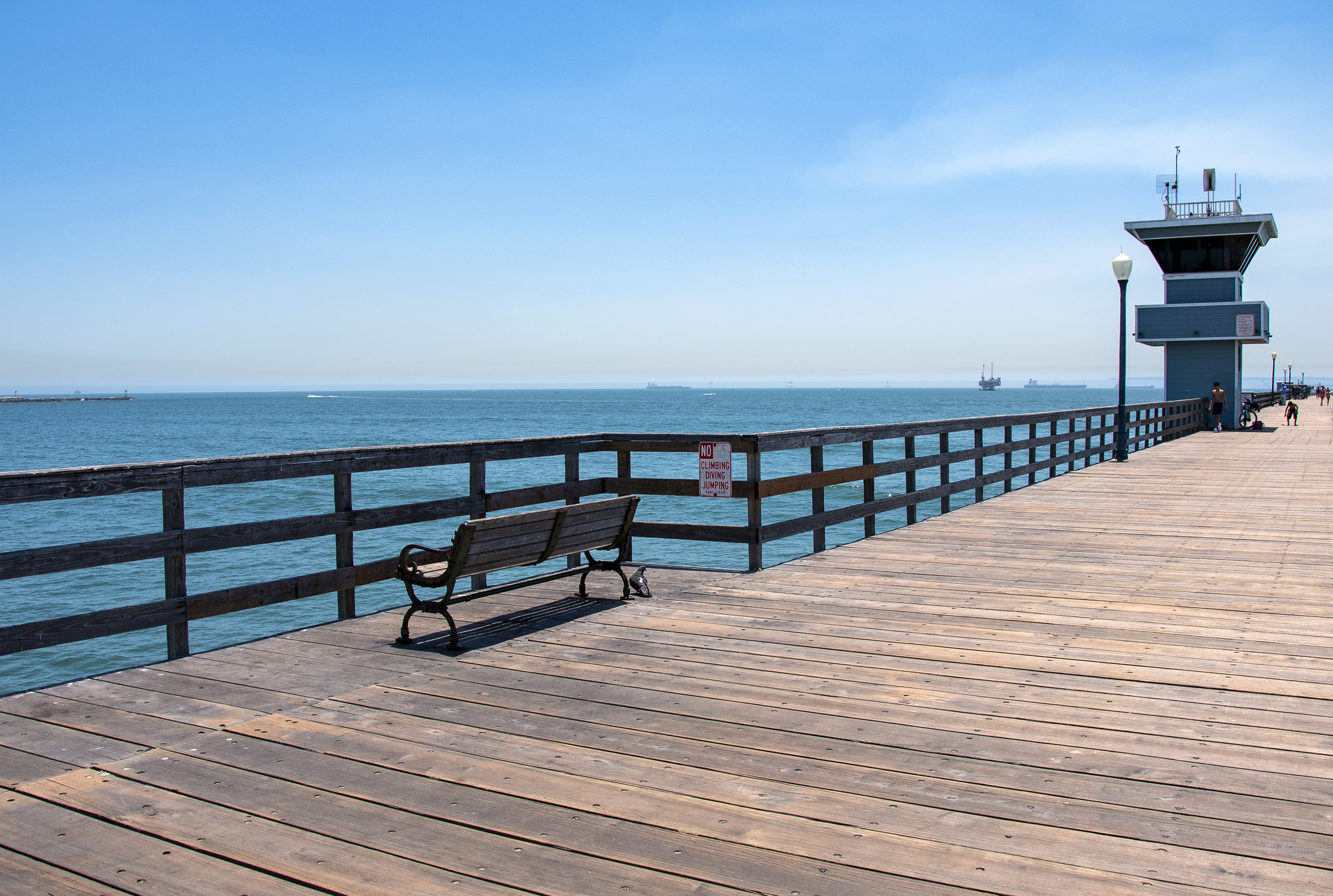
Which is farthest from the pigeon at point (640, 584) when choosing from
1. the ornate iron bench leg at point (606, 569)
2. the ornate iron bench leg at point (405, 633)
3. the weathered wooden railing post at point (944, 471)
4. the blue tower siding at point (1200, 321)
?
the blue tower siding at point (1200, 321)

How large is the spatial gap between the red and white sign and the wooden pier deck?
Answer: 0.95 m

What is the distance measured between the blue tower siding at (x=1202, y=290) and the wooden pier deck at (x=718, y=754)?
32.0 meters

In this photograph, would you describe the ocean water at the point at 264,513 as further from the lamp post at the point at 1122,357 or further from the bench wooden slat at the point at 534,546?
the lamp post at the point at 1122,357

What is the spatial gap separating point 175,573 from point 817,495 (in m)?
5.58

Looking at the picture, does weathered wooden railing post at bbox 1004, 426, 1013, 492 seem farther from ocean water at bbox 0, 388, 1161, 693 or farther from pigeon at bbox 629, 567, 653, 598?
pigeon at bbox 629, 567, 653, 598

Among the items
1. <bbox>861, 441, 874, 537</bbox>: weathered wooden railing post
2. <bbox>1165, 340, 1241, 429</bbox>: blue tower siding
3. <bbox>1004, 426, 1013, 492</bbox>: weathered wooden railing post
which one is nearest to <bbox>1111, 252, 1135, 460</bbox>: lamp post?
<bbox>1004, 426, 1013, 492</bbox>: weathered wooden railing post

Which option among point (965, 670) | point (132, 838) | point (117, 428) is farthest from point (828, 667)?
point (117, 428)

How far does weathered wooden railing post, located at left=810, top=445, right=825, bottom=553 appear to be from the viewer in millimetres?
9148

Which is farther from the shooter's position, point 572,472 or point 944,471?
point 944,471

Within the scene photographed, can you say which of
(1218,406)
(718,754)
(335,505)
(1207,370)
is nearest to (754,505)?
(335,505)

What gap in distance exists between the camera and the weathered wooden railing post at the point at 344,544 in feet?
21.5

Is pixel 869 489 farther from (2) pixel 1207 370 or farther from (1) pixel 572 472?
(2) pixel 1207 370

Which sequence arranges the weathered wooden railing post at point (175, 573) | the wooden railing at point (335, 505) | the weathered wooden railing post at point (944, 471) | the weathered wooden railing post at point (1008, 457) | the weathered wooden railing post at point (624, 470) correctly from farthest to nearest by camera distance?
1. the weathered wooden railing post at point (1008, 457)
2. the weathered wooden railing post at point (944, 471)
3. the weathered wooden railing post at point (624, 470)
4. the weathered wooden railing post at point (175, 573)
5. the wooden railing at point (335, 505)

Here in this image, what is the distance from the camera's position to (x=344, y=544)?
21.8 feet
